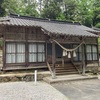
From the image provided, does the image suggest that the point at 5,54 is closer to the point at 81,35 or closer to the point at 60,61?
the point at 60,61

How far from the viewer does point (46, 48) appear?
1052 centimetres

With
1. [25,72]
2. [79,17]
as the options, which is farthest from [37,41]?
[79,17]

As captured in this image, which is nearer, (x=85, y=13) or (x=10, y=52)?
(x=10, y=52)

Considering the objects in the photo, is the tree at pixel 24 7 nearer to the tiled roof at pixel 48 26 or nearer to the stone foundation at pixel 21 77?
the tiled roof at pixel 48 26

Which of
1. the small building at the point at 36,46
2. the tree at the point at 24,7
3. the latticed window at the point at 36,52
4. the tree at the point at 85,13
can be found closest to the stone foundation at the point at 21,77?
the small building at the point at 36,46

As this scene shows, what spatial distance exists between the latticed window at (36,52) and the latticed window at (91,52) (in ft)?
14.3

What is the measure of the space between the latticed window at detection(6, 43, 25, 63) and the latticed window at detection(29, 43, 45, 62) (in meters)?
0.62

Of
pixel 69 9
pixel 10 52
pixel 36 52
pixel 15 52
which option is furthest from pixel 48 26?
pixel 69 9

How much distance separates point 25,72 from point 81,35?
487 cm

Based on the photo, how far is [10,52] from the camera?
943 centimetres

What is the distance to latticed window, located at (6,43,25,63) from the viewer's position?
940 cm

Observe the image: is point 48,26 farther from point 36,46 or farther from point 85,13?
point 85,13

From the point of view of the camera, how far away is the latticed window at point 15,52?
Result: 30.8 ft

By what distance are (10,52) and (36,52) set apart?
77.1 inches
